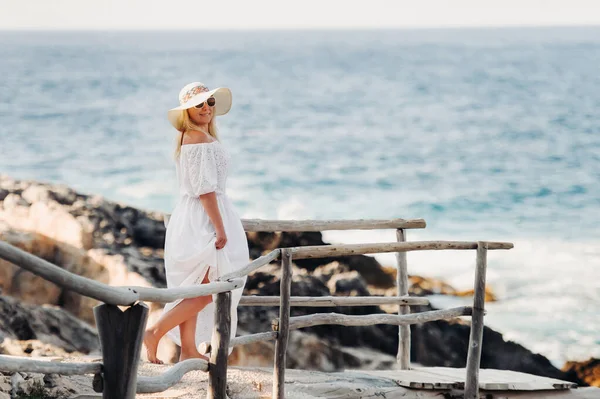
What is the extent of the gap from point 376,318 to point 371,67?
4423 centimetres

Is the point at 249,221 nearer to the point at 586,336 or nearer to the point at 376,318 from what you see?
the point at 376,318

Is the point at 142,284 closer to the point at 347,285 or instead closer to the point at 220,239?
the point at 347,285

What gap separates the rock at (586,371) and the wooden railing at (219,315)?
5.01 metres

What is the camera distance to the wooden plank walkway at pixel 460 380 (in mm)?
6434

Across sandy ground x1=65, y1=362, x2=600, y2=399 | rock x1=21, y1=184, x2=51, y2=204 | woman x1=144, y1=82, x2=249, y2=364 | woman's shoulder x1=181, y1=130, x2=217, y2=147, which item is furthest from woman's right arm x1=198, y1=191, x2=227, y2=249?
rock x1=21, y1=184, x2=51, y2=204

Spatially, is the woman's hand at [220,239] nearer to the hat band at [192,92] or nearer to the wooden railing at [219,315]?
the wooden railing at [219,315]

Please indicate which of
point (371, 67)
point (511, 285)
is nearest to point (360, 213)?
point (511, 285)

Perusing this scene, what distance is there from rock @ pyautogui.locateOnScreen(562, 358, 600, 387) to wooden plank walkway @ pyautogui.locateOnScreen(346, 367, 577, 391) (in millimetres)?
4816

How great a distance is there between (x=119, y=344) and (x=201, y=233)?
197cm

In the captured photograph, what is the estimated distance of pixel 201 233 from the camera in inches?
233

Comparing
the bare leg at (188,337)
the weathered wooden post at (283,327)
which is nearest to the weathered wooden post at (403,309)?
the weathered wooden post at (283,327)

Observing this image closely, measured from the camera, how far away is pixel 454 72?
151 ft

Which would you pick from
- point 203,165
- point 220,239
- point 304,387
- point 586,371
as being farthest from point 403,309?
point 586,371

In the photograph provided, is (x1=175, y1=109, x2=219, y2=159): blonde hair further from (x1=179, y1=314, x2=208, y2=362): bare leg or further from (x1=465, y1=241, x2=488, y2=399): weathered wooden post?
(x1=465, y1=241, x2=488, y2=399): weathered wooden post
